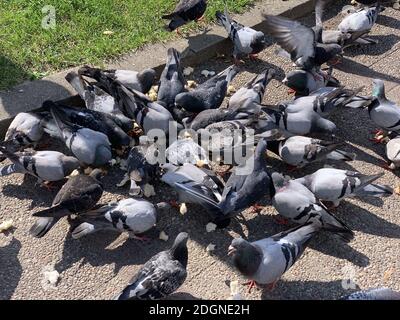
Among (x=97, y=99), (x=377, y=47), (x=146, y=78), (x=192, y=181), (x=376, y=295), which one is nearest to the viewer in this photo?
(x=376, y=295)

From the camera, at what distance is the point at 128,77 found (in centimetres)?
602

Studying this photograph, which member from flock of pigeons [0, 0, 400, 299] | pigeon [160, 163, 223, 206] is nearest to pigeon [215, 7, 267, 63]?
flock of pigeons [0, 0, 400, 299]

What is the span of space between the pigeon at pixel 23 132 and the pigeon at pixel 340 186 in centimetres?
275

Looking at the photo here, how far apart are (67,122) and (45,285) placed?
5.63 ft

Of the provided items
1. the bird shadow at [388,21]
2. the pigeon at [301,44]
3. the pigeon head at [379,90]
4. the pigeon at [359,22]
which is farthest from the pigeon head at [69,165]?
the bird shadow at [388,21]

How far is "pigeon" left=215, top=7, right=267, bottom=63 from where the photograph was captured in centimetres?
674

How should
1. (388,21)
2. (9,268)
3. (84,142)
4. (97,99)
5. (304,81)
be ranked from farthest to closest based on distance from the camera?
(388,21)
(304,81)
(97,99)
(84,142)
(9,268)

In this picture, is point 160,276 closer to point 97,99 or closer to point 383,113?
point 97,99

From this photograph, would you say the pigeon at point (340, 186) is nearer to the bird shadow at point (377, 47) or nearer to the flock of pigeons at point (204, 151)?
the flock of pigeons at point (204, 151)

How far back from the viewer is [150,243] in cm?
478

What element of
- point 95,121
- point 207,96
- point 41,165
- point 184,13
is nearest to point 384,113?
point 207,96

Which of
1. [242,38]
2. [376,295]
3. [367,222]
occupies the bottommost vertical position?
[367,222]

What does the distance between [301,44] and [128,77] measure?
2261mm
